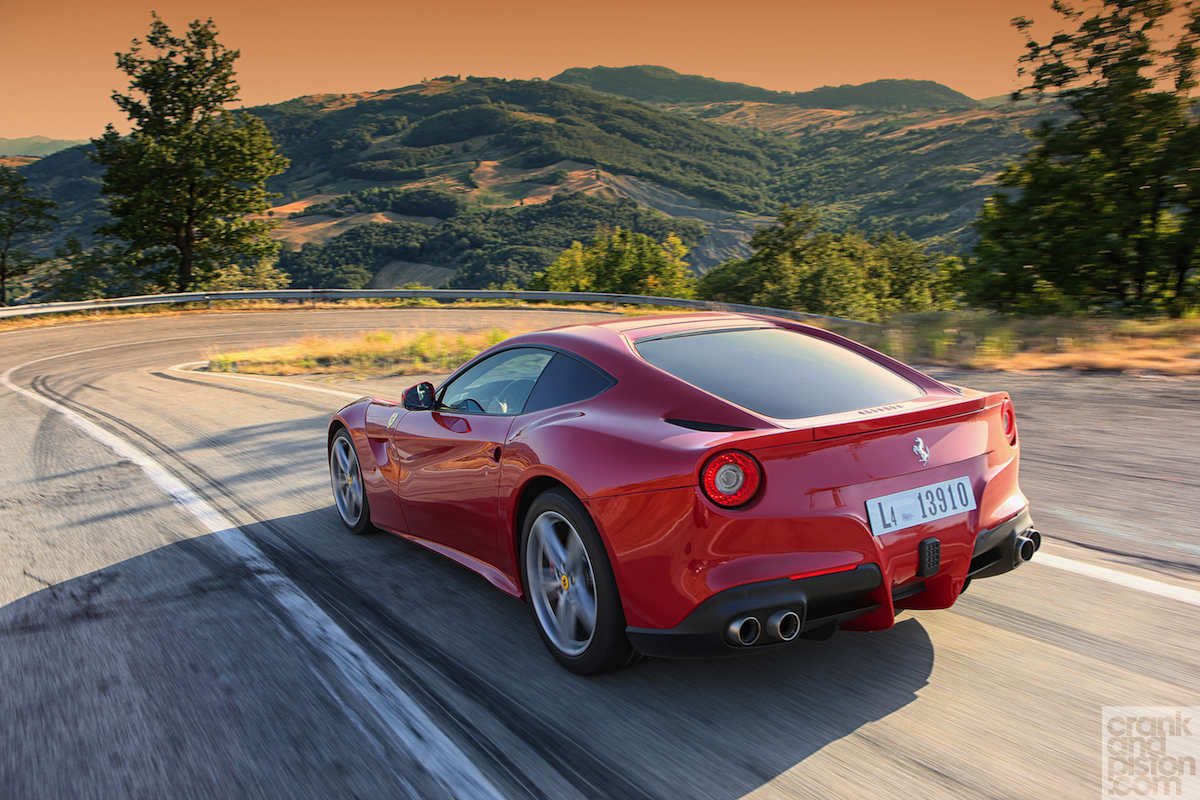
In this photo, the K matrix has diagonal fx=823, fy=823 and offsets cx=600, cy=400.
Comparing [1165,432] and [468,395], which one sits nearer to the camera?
[468,395]

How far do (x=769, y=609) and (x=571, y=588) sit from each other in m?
0.85

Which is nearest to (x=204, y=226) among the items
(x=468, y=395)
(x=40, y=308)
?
(x=40, y=308)

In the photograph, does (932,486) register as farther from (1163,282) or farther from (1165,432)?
(1163,282)

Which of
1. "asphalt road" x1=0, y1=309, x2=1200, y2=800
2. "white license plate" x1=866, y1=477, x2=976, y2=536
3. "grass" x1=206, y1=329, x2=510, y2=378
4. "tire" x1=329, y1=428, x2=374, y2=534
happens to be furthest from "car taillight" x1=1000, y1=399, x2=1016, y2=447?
"grass" x1=206, y1=329, x2=510, y2=378

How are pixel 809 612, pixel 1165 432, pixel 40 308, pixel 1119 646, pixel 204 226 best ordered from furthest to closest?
1. pixel 204 226
2. pixel 40 308
3. pixel 1165 432
4. pixel 1119 646
5. pixel 809 612

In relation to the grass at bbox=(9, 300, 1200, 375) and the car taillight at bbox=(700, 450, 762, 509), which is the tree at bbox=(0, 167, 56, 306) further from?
the car taillight at bbox=(700, 450, 762, 509)

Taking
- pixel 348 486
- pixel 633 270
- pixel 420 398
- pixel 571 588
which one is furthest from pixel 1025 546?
pixel 633 270

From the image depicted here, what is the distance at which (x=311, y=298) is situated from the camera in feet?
115

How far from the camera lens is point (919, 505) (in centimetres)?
267

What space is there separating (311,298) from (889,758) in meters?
35.7

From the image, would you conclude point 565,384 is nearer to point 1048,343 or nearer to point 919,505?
point 919,505

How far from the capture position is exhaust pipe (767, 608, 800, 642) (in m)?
2.45

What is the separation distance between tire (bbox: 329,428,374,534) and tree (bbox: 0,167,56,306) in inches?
1606

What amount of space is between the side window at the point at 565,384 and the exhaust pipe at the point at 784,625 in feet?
3.52
